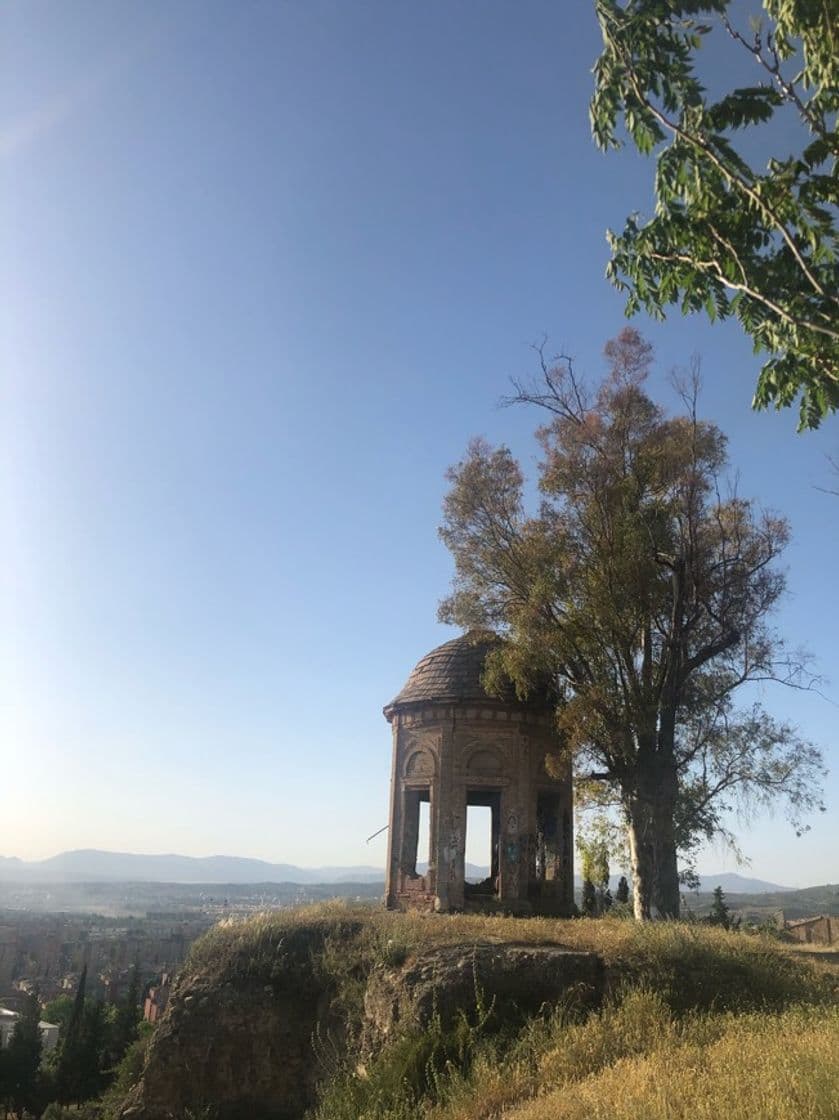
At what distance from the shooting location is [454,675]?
72.7ft

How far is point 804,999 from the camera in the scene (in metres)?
11.0

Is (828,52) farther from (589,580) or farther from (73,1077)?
(73,1077)

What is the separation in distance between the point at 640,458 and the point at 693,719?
244 inches

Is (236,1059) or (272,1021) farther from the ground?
(272,1021)

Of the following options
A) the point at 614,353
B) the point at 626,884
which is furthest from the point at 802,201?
the point at 626,884

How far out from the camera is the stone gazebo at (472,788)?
67.9 ft

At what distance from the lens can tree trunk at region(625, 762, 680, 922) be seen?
1789 centimetres

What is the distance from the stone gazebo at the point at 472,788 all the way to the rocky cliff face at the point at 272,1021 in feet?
17.8

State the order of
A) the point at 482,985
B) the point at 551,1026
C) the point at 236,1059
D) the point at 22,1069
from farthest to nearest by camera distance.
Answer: the point at 22,1069
the point at 236,1059
the point at 482,985
the point at 551,1026

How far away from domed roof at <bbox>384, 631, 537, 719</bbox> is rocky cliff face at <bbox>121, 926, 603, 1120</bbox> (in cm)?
721

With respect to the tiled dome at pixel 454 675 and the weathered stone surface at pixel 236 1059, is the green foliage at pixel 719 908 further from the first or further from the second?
the weathered stone surface at pixel 236 1059

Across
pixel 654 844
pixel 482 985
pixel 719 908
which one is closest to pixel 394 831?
pixel 654 844

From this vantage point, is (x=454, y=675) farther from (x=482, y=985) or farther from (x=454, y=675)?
(x=482, y=985)

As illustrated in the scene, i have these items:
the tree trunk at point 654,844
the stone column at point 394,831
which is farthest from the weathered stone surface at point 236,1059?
the tree trunk at point 654,844
